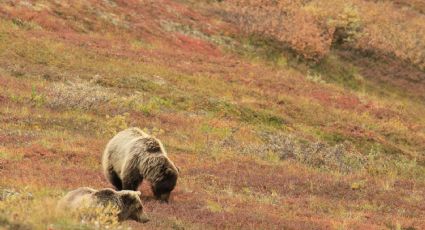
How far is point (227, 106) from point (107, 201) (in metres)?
23.7

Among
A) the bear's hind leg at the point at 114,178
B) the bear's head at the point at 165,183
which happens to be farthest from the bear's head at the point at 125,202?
the bear's hind leg at the point at 114,178

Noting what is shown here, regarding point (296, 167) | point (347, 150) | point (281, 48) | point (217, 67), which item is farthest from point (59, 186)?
point (281, 48)

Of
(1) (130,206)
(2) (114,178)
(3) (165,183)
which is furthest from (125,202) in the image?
(2) (114,178)

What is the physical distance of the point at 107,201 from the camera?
1180cm

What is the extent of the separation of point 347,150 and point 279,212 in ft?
52.4

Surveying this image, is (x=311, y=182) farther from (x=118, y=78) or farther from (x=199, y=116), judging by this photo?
(x=118, y=78)

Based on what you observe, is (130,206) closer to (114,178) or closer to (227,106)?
(114,178)

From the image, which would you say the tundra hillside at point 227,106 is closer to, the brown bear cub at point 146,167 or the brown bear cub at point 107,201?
the brown bear cub at point 107,201

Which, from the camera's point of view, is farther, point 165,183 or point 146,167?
point 165,183

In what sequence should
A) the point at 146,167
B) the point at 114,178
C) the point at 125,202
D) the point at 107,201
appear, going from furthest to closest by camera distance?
the point at 114,178
the point at 146,167
the point at 125,202
the point at 107,201

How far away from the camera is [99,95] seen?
31.1m

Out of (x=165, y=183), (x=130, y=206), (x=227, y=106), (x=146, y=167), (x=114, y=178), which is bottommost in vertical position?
(x=227, y=106)

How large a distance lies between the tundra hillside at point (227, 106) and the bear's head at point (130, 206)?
298 mm

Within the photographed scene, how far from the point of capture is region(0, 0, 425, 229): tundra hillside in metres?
17.1
